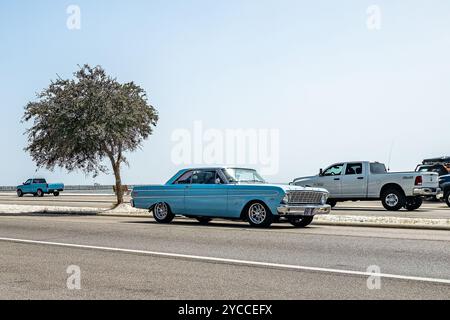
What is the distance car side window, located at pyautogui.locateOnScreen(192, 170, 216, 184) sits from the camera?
56.9 feet

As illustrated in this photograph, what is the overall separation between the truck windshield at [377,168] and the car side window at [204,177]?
11.2 m

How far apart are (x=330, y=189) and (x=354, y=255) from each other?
1680 centimetres

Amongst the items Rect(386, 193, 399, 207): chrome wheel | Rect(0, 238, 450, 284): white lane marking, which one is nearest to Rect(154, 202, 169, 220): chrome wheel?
Rect(0, 238, 450, 284): white lane marking

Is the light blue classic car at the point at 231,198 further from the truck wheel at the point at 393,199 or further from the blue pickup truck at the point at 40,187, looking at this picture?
the blue pickup truck at the point at 40,187

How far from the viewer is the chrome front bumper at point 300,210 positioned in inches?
608

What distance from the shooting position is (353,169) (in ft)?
87.5

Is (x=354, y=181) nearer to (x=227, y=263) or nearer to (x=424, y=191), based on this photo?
(x=424, y=191)

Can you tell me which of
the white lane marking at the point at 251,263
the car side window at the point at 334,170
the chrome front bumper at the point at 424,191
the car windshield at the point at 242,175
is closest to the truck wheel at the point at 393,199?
the chrome front bumper at the point at 424,191

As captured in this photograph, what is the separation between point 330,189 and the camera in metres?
27.0

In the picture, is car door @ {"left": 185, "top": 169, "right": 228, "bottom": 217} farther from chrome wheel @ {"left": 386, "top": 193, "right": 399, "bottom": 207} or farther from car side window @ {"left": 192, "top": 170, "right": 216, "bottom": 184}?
chrome wheel @ {"left": 386, "top": 193, "right": 399, "bottom": 207}

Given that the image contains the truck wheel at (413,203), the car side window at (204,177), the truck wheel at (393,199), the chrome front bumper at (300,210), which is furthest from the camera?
the truck wheel at (413,203)

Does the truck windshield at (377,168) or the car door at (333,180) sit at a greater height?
the truck windshield at (377,168)
